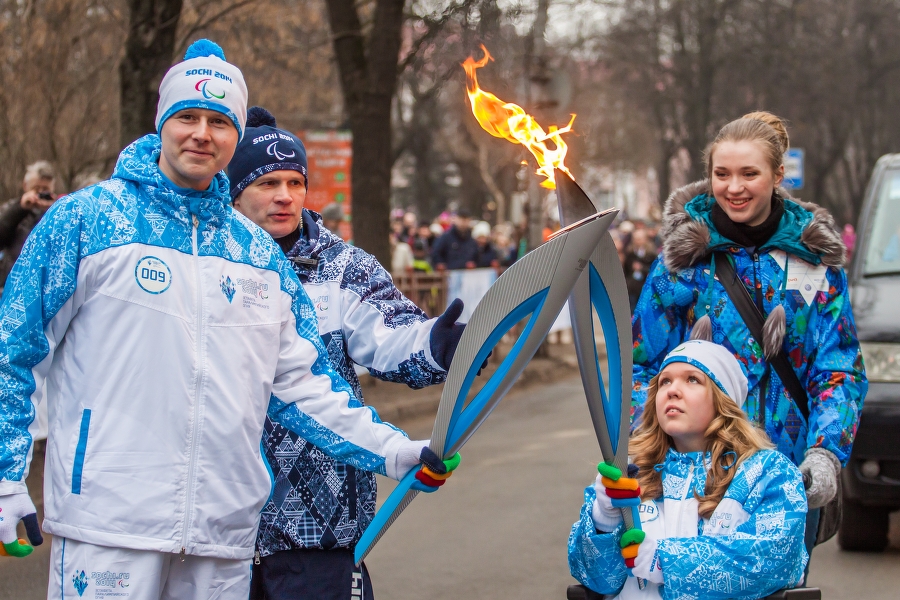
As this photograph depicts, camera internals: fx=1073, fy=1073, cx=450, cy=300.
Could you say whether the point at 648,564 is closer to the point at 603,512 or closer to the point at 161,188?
the point at 603,512

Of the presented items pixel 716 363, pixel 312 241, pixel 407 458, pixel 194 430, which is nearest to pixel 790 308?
pixel 716 363

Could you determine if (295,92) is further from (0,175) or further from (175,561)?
(175,561)

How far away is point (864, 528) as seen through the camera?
5809 mm

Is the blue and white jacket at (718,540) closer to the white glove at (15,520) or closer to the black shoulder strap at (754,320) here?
the black shoulder strap at (754,320)

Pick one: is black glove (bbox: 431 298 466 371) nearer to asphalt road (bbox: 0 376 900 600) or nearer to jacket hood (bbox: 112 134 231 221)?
jacket hood (bbox: 112 134 231 221)

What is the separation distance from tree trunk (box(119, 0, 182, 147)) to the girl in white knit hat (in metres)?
5.49

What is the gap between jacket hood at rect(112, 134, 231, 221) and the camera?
2504mm

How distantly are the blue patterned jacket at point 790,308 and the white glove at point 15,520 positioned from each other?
1.71 m

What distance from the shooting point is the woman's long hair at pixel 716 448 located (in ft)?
9.55

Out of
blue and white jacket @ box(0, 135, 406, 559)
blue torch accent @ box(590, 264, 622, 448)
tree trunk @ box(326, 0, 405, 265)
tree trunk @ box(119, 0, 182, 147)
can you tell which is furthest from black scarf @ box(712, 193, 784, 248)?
tree trunk @ box(326, 0, 405, 265)

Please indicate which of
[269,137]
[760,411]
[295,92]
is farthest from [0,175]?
[295,92]

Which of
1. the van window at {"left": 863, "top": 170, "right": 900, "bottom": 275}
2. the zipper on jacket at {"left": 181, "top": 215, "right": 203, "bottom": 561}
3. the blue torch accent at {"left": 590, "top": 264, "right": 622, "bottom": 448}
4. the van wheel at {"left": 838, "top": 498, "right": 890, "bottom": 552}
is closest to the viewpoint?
the zipper on jacket at {"left": 181, "top": 215, "right": 203, "bottom": 561}

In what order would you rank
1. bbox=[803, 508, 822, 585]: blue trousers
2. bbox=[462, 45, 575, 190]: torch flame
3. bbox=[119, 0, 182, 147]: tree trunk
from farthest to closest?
1. bbox=[119, 0, 182, 147]: tree trunk
2. bbox=[803, 508, 822, 585]: blue trousers
3. bbox=[462, 45, 575, 190]: torch flame

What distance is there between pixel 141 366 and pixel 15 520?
418mm
